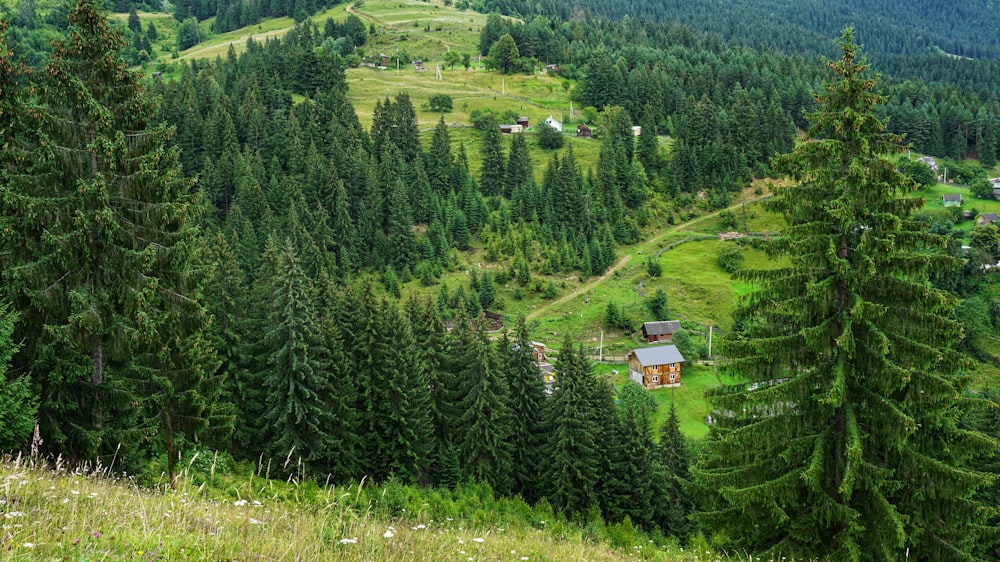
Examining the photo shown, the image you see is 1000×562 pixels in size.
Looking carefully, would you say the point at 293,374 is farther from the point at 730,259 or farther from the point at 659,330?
the point at 730,259

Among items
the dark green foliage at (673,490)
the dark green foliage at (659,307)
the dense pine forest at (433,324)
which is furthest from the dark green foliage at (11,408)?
the dark green foliage at (659,307)

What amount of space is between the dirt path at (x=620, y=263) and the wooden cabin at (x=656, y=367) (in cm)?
1487

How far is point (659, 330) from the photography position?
253 ft

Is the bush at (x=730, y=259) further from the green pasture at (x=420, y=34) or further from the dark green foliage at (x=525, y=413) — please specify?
the green pasture at (x=420, y=34)

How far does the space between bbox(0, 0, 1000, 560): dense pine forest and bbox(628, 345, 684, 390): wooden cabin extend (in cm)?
479

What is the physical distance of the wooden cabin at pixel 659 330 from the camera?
76.8m

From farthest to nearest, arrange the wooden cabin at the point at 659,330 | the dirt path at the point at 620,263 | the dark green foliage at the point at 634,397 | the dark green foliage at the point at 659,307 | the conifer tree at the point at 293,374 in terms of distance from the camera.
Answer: the dirt path at the point at 620,263 < the dark green foliage at the point at 659,307 < the wooden cabin at the point at 659,330 < the dark green foliage at the point at 634,397 < the conifer tree at the point at 293,374

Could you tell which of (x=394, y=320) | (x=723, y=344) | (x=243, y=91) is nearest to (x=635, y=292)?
(x=394, y=320)

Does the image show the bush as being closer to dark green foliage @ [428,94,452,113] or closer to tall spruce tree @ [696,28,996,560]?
dark green foliage @ [428,94,452,113]

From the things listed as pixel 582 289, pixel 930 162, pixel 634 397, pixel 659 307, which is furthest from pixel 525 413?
pixel 930 162

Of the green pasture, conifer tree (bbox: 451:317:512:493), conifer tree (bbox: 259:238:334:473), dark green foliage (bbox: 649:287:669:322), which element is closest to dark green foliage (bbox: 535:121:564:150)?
dark green foliage (bbox: 649:287:669:322)

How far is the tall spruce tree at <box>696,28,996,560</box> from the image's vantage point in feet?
42.7

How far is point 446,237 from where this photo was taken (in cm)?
8912

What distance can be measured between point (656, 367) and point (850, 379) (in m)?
57.2
